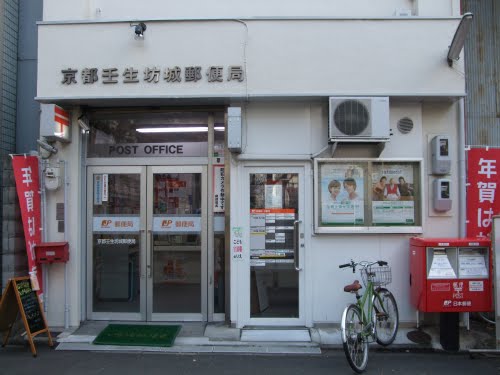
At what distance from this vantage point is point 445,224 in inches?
247

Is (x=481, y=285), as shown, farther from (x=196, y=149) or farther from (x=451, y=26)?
(x=196, y=149)

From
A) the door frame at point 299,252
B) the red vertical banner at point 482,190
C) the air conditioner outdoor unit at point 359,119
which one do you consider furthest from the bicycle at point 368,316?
the air conditioner outdoor unit at point 359,119

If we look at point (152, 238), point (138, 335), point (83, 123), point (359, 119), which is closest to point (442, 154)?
point (359, 119)

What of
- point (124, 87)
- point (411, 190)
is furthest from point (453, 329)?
point (124, 87)

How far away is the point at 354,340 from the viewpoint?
16.2ft

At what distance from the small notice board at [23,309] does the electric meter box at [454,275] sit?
511 centimetres

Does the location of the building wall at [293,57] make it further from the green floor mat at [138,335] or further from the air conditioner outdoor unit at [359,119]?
the green floor mat at [138,335]

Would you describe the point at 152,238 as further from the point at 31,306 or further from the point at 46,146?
the point at 46,146

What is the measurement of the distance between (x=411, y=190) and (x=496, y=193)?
128 cm

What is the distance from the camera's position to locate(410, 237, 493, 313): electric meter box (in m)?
5.49

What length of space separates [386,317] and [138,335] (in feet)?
11.4

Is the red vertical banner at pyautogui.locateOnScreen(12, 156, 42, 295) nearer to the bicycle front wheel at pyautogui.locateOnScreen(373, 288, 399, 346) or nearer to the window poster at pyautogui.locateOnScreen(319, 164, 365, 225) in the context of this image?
the window poster at pyautogui.locateOnScreen(319, 164, 365, 225)

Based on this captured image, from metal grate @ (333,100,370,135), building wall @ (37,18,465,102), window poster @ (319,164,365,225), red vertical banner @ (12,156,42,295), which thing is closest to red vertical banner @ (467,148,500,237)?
building wall @ (37,18,465,102)

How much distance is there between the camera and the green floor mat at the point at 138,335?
584 cm
